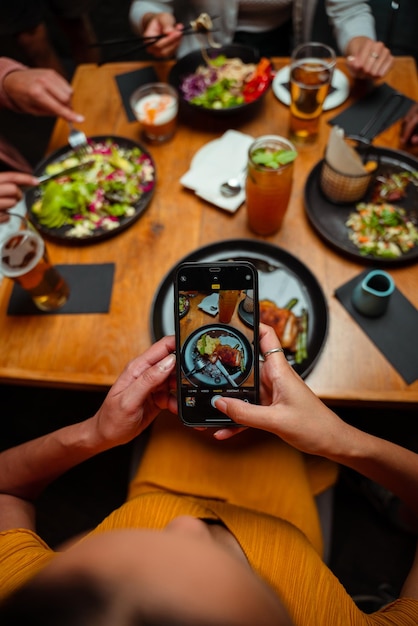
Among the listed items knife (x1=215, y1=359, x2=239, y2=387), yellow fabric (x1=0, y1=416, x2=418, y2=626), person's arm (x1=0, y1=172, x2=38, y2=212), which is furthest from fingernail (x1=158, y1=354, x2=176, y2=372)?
person's arm (x1=0, y1=172, x2=38, y2=212)

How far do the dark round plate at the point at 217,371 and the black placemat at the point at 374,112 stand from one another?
1.11 metres

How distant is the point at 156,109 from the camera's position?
1.66 meters

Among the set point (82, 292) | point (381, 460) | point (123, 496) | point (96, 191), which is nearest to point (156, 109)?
point (96, 191)

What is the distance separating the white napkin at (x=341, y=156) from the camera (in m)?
1.27

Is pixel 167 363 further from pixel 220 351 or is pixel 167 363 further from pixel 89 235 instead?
pixel 89 235

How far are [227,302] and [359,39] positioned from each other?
1565mm

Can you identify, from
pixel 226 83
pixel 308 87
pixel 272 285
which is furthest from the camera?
pixel 226 83

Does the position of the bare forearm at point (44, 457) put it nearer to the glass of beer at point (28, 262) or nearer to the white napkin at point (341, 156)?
the glass of beer at point (28, 262)

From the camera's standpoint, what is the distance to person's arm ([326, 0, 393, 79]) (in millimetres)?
1631

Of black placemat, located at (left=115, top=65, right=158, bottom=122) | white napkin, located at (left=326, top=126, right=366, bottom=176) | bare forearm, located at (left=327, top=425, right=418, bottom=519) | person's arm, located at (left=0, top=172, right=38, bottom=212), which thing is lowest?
bare forearm, located at (left=327, top=425, right=418, bottom=519)

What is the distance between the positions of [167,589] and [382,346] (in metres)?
0.86

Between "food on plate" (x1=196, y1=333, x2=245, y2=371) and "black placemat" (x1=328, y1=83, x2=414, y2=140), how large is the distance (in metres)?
1.13

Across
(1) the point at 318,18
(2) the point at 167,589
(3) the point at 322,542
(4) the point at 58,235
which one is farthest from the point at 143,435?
(1) the point at 318,18

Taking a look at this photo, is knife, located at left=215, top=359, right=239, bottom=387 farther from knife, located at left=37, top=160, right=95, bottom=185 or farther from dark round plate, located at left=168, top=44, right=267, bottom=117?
dark round plate, located at left=168, top=44, right=267, bottom=117
